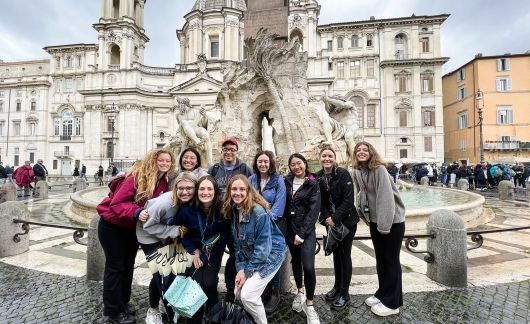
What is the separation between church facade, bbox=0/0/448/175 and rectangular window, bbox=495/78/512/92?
6465mm

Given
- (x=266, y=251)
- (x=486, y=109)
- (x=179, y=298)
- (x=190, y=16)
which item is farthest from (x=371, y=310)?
(x=190, y=16)

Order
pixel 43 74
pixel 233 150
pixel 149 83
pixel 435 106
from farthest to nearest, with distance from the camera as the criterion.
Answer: pixel 43 74
pixel 149 83
pixel 435 106
pixel 233 150

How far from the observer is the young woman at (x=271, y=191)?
2945 mm

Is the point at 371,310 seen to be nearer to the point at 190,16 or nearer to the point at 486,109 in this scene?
the point at 486,109

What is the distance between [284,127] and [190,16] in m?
46.6

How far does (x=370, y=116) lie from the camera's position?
41438mm

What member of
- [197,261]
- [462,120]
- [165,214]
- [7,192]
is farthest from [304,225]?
[462,120]

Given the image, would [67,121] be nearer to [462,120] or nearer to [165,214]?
[165,214]

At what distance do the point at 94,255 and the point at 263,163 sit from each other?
2.86 meters

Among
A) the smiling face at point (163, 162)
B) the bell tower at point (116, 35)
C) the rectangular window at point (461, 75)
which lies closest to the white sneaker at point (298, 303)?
the smiling face at point (163, 162)

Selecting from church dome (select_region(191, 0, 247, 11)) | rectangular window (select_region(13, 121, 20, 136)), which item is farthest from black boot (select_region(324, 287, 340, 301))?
rectangular window (select_region(13, 121, 20, 136))

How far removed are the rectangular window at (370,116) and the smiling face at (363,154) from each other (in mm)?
41087

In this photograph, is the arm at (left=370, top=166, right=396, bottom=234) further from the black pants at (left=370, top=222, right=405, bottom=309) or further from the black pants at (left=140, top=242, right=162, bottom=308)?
the black pants at (left=140, top=242, right=162, bottom=308)

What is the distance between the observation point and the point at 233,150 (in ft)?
11.8
